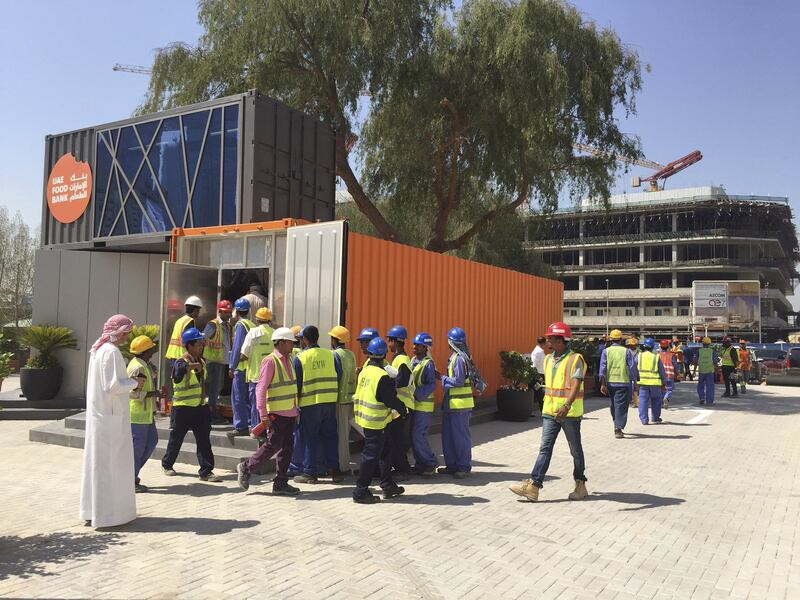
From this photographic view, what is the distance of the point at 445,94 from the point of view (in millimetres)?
19328

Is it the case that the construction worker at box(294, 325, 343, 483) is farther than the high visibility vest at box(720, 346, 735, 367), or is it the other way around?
the high visibility vest at box(720, 346, 735, 367)

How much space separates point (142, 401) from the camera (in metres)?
6.90

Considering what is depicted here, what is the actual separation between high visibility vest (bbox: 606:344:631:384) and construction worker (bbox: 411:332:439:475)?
15.2 ft

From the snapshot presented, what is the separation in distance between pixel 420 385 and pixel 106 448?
142 inches

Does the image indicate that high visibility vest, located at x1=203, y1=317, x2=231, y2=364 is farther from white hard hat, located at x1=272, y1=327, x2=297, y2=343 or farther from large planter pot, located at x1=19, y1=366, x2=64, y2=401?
large planter pot, located at x1=19, y1=366, x2=64, y2=401

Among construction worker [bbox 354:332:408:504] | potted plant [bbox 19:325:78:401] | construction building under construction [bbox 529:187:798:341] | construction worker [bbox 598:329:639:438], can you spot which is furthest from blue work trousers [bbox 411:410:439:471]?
construction building under construction [bbox 529:187:798:341]

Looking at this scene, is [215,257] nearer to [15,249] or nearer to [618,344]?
[618,344]

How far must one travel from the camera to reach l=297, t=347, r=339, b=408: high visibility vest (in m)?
7.39

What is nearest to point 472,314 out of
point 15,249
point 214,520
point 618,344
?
point 618,344

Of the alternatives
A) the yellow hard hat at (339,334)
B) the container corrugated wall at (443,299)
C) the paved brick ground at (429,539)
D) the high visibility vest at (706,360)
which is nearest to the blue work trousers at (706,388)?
the high visibility vest at (706,360)

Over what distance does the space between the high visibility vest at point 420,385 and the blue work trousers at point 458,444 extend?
0.33 m

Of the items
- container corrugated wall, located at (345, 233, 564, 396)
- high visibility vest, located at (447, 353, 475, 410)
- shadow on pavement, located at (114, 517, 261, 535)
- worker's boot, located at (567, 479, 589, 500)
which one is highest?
container corrugated wall, located at (345, 233, 564, 396)

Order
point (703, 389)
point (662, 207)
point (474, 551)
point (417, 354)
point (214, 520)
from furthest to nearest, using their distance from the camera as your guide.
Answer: point (662, 207), point (703, 389), point (417, 354), point (214, 520), point (474, 551)

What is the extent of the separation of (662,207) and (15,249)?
6872 cm
